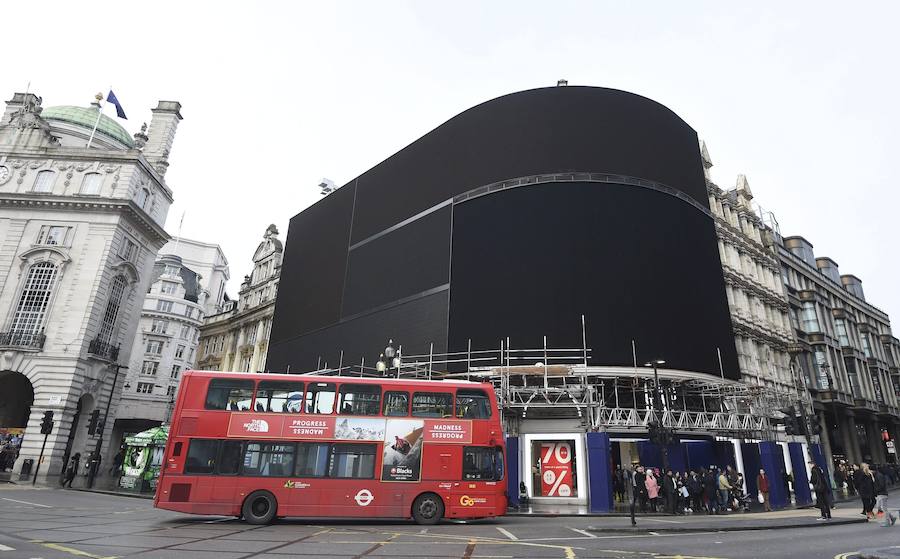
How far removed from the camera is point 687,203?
31672mm

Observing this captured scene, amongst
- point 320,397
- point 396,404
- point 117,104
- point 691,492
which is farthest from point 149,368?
point 691,492

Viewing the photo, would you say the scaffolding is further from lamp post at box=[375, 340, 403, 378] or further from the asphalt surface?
the asphalt surface

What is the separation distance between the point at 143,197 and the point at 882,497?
48.0m

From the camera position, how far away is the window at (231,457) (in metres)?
14.3

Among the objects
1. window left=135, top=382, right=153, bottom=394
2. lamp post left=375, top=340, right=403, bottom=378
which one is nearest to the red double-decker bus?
lamp post left=375, top=340, right=403, bottom=378

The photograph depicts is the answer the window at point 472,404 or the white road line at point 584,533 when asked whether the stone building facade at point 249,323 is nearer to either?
the window at point 472,404

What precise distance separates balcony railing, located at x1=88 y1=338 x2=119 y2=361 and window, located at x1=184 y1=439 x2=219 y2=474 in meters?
28.0

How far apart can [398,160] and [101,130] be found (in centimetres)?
2981

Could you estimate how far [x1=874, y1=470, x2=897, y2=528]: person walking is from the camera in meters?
14.0

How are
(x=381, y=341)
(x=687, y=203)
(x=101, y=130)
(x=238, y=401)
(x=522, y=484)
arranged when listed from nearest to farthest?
(x=238, y=401), (x=522, y=484), (x=687, y=203), (x=381, y=341), (x=101, y=130)

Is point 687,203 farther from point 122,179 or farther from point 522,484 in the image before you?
point 122,179

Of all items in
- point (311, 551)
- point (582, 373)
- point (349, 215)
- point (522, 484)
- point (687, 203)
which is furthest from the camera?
point (349, 215)

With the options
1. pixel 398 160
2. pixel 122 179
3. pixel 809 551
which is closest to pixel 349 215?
pixel 398 160

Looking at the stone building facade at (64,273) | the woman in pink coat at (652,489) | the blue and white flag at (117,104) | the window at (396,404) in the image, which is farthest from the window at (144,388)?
the woman in pink coat at (652,489)
